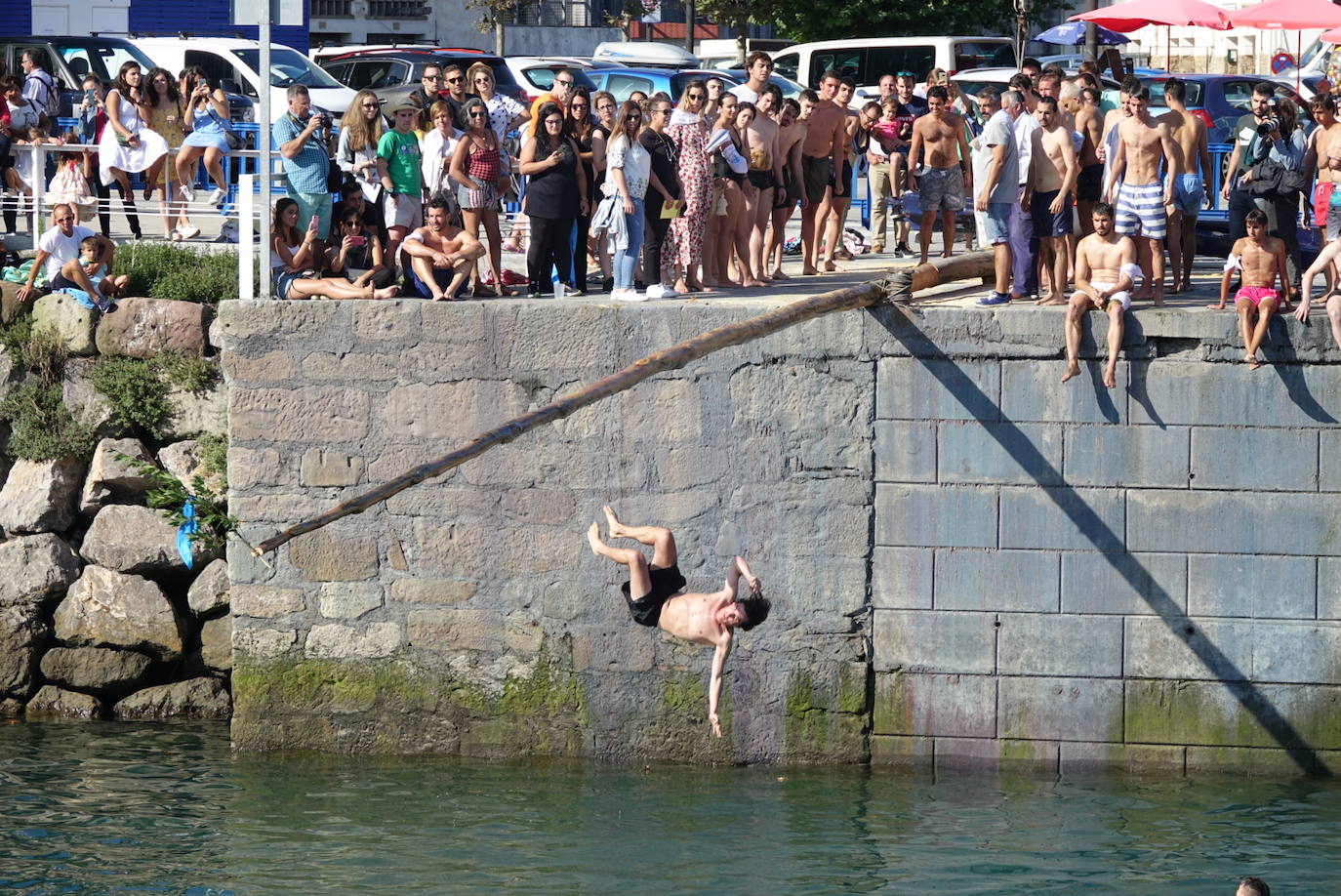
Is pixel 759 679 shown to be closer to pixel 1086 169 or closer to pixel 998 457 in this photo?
pixel 998 457

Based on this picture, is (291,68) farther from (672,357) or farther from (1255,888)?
(1255,888)

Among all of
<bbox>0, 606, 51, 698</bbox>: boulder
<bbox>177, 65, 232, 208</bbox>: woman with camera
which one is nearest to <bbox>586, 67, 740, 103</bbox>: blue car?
<bbox>177, 65, 232, 208</bbox>: woman with camera

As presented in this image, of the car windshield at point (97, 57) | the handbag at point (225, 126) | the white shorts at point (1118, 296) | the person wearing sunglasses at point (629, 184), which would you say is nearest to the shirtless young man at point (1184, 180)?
the white shorts at point (1118, 296)

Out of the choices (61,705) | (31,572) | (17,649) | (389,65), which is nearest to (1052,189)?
(31,572)

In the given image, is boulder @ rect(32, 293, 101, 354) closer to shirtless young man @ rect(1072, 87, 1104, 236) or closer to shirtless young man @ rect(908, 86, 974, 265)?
shirtless young man @ rect(908, 86, 974, 265)

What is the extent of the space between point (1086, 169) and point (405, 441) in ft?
16.9

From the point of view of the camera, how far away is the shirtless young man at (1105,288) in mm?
11781

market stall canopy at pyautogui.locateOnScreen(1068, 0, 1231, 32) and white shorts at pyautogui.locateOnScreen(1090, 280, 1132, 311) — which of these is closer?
white shorts at pyautogui.locateOnScreen(1090, 280, 1132, 311)

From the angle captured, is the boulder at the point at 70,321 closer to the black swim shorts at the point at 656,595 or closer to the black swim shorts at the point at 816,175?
the black swim shorts at the point at 656,595

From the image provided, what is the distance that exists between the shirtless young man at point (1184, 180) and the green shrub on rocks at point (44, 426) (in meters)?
7.78

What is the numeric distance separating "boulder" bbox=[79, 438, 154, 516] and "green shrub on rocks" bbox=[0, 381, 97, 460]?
151mm

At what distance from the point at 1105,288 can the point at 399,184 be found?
504 cm

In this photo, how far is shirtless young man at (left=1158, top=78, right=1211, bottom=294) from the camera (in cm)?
1347

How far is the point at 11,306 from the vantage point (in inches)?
554
